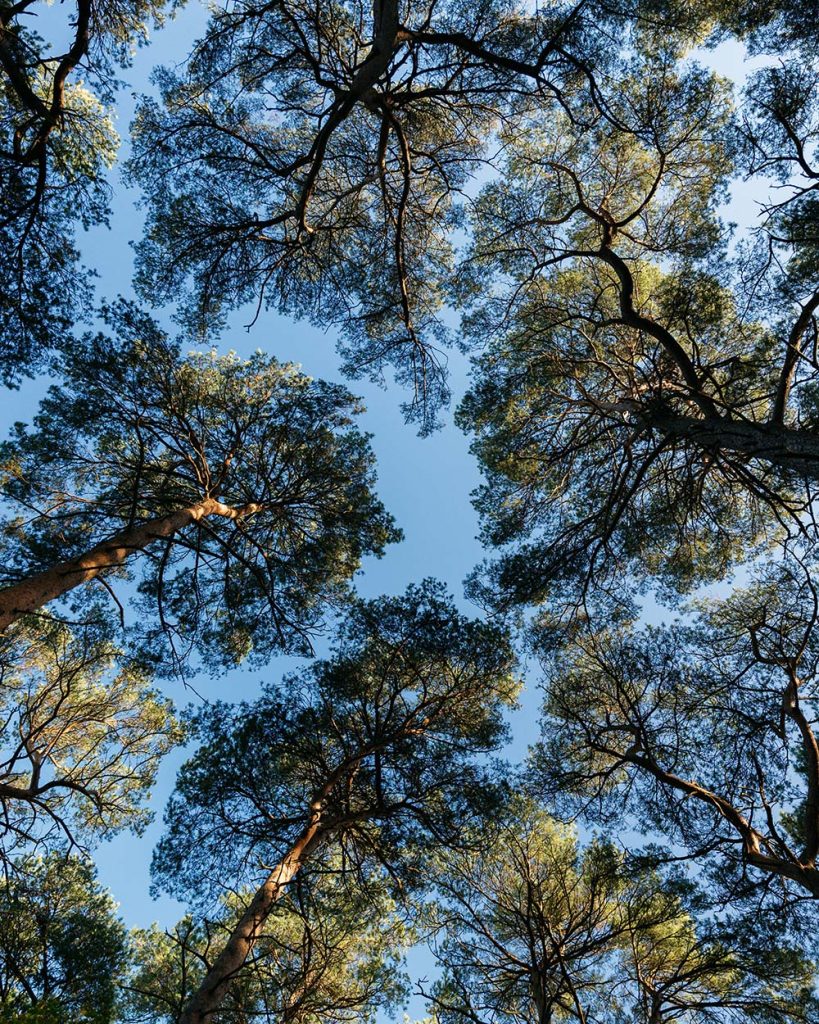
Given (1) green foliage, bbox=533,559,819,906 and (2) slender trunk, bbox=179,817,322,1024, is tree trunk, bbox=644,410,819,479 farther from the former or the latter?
(2) slender trunk, bbox=179,817,322,1024

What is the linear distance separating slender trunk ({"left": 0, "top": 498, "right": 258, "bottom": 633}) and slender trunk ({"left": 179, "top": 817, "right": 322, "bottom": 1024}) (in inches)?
122

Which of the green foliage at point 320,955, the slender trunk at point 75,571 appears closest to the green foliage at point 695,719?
the green foliage at point 320,955

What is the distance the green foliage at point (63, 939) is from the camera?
714cm

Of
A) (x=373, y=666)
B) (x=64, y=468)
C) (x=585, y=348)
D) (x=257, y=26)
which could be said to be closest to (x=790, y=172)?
(x=585, y=348)

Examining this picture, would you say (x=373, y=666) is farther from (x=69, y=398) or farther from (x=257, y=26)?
(x=257, y=26)

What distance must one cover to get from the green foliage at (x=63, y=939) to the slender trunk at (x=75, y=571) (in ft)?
13.4

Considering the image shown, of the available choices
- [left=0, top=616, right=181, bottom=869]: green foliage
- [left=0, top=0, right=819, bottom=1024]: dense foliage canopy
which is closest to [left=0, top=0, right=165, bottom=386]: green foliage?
[left=0, top=0, right=819, bottom=1024]: dense foliage canopy

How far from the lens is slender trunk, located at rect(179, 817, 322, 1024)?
4544 millimetres

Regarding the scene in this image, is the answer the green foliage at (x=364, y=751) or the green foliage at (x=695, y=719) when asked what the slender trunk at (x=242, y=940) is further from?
the green foliage at (x=695, y=719)

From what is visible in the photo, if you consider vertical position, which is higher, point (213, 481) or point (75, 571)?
point (213, 481)

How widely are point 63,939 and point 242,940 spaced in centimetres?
420

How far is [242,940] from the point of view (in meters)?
5.22

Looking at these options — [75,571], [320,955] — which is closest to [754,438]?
[75,571]

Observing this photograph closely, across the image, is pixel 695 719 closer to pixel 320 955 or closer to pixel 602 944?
pixel 602 944
